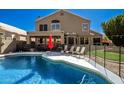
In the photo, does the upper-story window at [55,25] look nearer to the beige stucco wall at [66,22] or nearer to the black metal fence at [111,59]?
the beige stucco wall at [66,22]

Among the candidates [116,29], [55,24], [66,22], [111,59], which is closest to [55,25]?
[55,24]

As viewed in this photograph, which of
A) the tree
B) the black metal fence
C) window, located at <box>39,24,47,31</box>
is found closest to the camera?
the black metal fence

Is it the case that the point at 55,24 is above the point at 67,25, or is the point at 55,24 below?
above

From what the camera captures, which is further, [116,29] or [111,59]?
[116,29]

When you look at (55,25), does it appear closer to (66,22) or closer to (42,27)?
(66,22)

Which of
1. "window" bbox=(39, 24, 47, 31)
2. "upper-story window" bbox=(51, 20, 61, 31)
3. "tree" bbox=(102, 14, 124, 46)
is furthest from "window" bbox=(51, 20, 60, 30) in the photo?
"tree" bbox=(102, 14, 124, 46)

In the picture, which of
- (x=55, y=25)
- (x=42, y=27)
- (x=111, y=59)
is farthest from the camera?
(x=42, y=27)

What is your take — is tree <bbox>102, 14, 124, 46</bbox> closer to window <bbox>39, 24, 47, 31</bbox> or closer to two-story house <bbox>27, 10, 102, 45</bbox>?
two-story house <bbox>27, 10, 102, 45</bbox>

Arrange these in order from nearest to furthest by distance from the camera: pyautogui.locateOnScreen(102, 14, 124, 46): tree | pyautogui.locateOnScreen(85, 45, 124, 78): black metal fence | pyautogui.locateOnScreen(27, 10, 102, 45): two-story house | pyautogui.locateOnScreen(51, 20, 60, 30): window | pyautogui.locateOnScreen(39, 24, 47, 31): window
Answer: pyautogui.locateOnScreen(85, 45, 124, 78): black metal fence → pyautogui.locateOnScreen(102, 14, 124, 46): tree → pyautogui.locateOnScreen(27, 10, 102, 45): two-story house → pyautogui.locateOnScreen(51, 20, 60, 30): window → pyautogui.locateOnScreen(39, 24, 47, 31): window

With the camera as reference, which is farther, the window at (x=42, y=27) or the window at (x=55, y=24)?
the window at (x=42, y=27)

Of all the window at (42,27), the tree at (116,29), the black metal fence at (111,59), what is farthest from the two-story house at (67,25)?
the black metal fence at (111,59)
